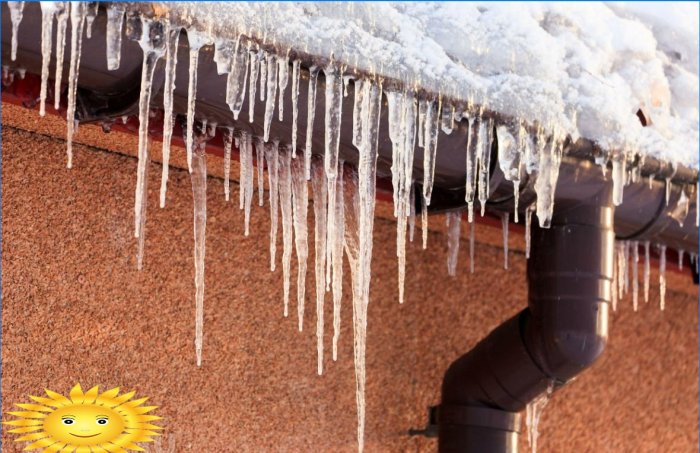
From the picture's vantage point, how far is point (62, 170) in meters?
3.91

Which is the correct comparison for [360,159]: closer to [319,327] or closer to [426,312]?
[319,327]

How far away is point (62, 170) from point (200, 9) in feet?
3.29

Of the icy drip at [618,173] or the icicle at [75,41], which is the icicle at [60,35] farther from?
the icy drip at [618,173]

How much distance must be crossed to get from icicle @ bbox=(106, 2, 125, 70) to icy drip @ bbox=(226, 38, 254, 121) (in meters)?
0.36

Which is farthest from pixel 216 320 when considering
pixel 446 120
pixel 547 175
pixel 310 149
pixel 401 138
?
pixel 547 175

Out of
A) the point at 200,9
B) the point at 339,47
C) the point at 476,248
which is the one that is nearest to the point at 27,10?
the point at 200,9

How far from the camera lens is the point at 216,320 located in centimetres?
423

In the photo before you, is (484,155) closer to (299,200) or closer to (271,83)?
(299,200)

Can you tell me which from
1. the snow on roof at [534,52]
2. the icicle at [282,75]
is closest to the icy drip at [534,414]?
the snow on roof at [534,52]

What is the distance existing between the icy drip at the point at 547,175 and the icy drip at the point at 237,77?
1.12 meters

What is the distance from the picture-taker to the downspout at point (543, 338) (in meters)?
4.11

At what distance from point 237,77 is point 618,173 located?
1551mm

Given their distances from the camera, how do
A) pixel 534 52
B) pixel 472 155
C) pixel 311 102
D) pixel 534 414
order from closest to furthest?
pixel 311 102 → pixel 472 155 → pixel 534 52 → pixel 534 414

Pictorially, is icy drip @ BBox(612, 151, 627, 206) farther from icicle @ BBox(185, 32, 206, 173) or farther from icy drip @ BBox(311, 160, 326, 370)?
icicle @ BBox(185, 32, 206, 173)
